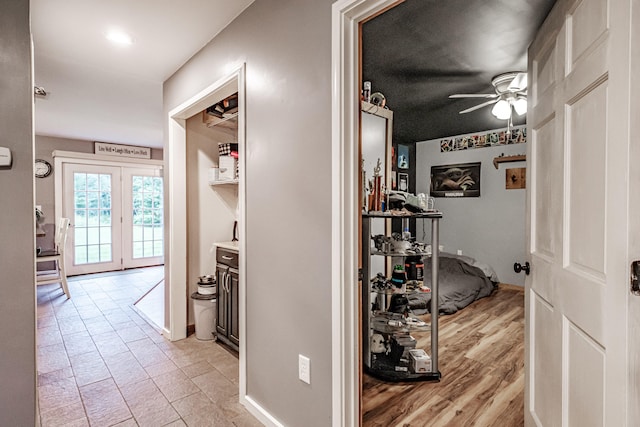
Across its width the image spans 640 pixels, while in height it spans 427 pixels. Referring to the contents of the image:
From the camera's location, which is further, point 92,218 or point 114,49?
point 92,218

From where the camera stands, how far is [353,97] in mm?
1426

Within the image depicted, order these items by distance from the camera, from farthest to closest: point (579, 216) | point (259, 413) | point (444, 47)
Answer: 1. point (444, 47)
2. point (259, 413)
3. point (579, 216)

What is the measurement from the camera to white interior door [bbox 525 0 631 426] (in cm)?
83

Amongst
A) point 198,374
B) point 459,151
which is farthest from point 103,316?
point 459,151

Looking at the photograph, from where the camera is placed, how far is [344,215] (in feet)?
4.67

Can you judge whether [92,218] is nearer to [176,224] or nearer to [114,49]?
[176,224]

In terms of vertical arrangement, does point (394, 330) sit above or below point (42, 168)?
below

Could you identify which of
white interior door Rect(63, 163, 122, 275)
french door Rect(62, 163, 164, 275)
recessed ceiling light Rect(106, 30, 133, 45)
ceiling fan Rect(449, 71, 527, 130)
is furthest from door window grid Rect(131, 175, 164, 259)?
ceiling fan Rect(449, 71, 527, 130)

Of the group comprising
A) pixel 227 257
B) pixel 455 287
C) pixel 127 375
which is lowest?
pixel 127 375

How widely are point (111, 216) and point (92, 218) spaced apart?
30cm

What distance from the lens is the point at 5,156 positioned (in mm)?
1464

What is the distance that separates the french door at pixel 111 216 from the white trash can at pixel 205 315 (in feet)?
13.8

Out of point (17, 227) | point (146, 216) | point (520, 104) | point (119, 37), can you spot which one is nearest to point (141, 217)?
point (146, 216)

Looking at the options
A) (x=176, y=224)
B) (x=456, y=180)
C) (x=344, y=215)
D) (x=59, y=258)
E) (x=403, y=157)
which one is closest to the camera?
(x=344, y=215)
